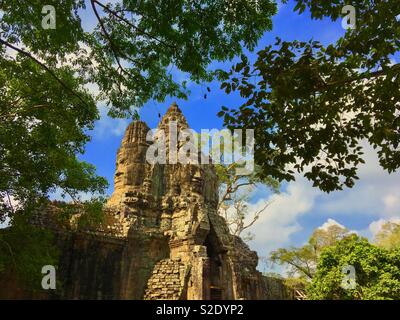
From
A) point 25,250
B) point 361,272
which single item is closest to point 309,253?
point 361,272

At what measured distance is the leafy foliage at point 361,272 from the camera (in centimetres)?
1904

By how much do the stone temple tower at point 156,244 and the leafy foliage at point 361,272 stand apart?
3519 mm

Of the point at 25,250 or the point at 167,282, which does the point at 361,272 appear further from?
the point at 25,250

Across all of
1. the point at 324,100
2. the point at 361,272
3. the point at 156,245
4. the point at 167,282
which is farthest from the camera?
the point at 361,272

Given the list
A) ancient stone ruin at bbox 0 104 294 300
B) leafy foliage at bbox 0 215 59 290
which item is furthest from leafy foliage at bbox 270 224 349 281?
leafy foliage at bbox 0 215 59 290

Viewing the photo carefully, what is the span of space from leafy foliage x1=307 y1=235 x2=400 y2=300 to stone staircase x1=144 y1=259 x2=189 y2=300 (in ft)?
26.9

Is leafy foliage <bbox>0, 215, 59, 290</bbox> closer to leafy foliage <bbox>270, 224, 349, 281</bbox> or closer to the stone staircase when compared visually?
the stone staircase

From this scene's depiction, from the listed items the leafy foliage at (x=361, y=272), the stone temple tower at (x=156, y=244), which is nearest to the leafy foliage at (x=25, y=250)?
the stone temple tower at (x=156, y=244)

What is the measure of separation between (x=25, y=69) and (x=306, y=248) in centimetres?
2785

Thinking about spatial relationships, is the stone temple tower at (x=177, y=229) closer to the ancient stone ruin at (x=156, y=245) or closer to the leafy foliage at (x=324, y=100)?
the ancient stone ruin at (x=156, y=245)

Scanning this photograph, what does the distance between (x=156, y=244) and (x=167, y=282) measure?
2200 millimetres

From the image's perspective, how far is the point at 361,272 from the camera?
20266 millimetres

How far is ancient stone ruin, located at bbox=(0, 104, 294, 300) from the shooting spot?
1672cm
